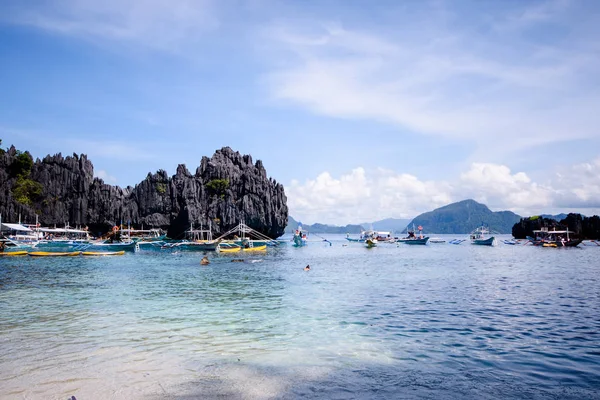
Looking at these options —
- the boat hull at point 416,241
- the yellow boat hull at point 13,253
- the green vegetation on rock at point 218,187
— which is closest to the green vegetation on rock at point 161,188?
the green vegetation on rock at point 218,187

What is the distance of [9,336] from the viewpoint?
17.5 meters

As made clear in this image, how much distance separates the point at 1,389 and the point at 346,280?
31.1 metres

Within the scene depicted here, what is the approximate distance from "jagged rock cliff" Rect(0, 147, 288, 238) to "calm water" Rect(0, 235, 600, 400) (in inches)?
5265

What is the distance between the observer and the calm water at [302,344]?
443 inches

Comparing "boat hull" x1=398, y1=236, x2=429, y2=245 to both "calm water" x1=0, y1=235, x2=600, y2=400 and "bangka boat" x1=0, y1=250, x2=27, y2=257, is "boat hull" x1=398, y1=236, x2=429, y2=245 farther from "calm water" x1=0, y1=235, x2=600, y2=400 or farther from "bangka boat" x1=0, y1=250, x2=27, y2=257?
"calm water" x1=0, y1=235, x2=600, y2=400

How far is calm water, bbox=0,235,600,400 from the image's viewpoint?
11.2m

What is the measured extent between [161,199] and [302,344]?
162864 mm

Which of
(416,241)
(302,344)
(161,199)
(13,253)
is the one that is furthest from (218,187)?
(302,344)

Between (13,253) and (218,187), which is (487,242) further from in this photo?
(13,253)

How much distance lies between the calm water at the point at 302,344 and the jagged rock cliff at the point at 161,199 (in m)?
134

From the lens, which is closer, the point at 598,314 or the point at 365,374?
the point at 365,374

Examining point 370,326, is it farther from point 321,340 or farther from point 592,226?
point 592,226

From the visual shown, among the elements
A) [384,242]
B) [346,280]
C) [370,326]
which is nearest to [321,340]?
[370,326]

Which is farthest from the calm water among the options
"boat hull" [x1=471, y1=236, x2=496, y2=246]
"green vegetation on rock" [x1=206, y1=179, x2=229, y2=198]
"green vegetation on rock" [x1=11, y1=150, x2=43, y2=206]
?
"green vegetation on rock" [x1=11, y1=150, x2=43, y2=206]
